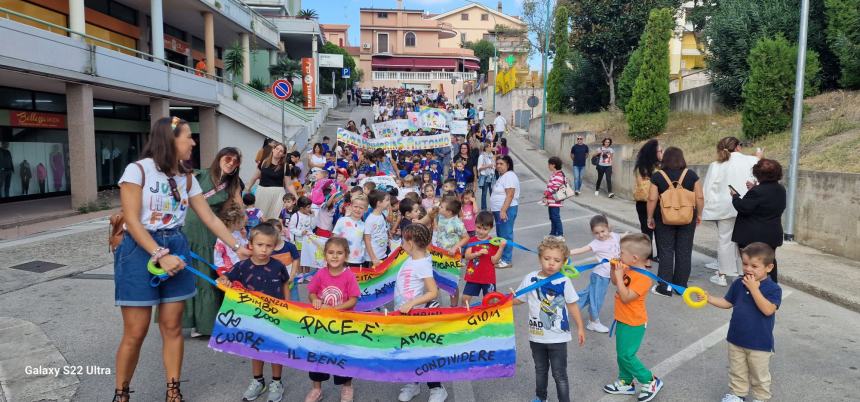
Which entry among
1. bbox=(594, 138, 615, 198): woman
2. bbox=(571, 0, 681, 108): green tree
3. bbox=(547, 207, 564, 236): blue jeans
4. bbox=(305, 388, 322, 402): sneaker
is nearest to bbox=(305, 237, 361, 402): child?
bbox=(305, 388, 322, 402): sneaker

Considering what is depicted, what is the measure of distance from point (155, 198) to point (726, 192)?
278 inches

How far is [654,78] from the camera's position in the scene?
1911cm

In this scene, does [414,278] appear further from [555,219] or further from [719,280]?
[555,219]

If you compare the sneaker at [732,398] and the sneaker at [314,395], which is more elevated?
the sneaker at [732,398]

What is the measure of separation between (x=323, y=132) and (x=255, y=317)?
2933cm

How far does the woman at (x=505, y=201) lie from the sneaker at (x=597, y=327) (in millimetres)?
2992

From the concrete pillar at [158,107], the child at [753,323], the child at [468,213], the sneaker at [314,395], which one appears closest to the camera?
the child at [753,323]

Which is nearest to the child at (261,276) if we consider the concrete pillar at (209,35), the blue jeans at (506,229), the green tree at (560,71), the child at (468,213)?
the child at (468,213)

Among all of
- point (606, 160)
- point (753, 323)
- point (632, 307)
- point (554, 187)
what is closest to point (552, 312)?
point (632, 307)

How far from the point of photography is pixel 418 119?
21.4 metres

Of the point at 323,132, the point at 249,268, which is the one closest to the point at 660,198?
the point at 249,268

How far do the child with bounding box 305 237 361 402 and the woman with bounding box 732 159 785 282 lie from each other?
183 inches

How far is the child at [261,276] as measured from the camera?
444 centimetres

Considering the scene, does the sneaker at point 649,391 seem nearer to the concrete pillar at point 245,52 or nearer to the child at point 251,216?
the child at point 251,216
